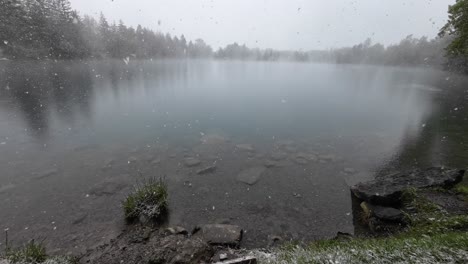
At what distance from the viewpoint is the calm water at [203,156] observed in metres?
8.70

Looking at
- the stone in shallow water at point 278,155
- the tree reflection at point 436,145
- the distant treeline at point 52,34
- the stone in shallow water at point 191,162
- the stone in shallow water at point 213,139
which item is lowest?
the stone in shallow water at point 191,162

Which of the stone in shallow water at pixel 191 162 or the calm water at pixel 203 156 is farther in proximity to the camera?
the stone in shallow water at pixel 191 162

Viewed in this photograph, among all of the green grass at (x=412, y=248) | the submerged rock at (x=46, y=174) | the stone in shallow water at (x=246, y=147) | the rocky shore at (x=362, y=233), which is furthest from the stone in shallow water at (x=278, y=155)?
the submerged rock at (x=46, y=174)

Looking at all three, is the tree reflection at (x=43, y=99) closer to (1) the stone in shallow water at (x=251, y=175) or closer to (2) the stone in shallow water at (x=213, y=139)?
(2) the stone in shallow water at (x=213, y=139)

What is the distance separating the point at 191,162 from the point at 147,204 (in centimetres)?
493

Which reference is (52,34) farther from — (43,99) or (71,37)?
(43,99)

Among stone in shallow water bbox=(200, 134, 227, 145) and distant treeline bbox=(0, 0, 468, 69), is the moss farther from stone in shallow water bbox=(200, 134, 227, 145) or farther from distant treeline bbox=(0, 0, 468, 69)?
distant treeline bbox=(0, 0, 468, 69)

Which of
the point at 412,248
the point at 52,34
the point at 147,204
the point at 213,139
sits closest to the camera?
the point at 412,248

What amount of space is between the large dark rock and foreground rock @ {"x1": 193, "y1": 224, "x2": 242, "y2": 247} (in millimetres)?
5669

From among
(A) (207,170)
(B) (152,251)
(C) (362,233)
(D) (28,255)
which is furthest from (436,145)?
(D) (28,255)

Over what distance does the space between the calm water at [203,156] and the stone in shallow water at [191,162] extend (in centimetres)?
30

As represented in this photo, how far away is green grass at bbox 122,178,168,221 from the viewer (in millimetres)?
8438

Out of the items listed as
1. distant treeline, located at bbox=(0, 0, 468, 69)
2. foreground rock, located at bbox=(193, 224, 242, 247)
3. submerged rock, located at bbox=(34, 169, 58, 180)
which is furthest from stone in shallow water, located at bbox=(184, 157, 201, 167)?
distant treeline, located at bbox=(0, 0, 468, 69)

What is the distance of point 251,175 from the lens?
12.2 m
